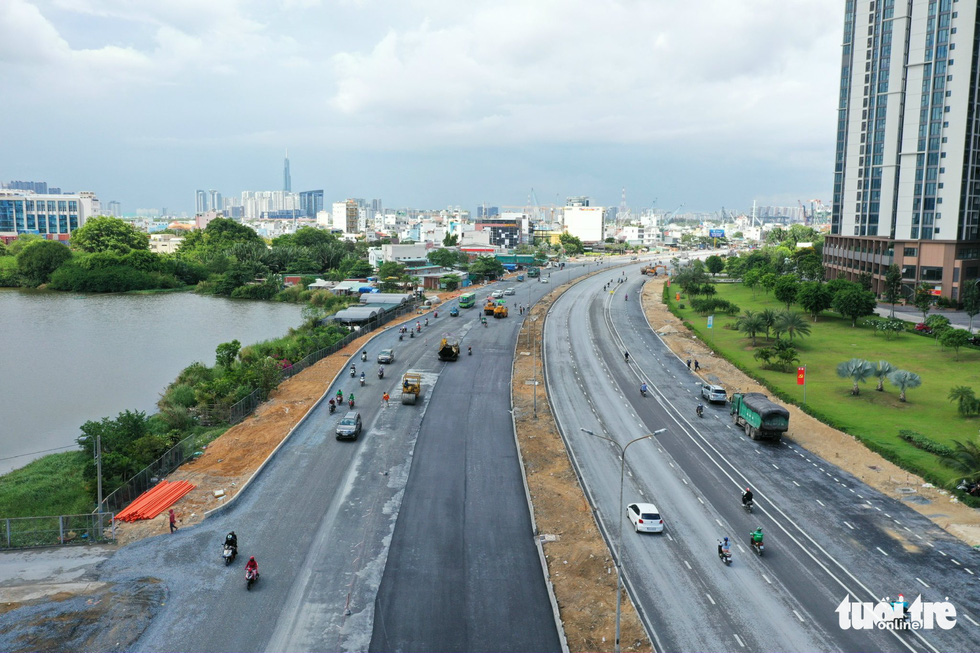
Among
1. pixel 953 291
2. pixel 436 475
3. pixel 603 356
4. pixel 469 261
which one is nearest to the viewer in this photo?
pixel 436 475

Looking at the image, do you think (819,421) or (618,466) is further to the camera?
(819,421)

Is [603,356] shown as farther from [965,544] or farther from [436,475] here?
[965,544]

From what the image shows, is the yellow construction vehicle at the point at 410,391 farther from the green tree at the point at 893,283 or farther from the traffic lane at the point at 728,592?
the green tree at the point at 893,283

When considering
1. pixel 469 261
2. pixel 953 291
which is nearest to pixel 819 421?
pixel 953 291

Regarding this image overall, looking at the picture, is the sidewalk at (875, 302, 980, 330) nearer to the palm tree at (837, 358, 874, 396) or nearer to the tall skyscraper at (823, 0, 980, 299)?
the tall skyscraper at (823, 0, 980, 299)

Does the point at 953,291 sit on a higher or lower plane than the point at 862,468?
higher

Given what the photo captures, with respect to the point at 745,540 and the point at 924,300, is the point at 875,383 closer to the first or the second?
the point at 924,300
